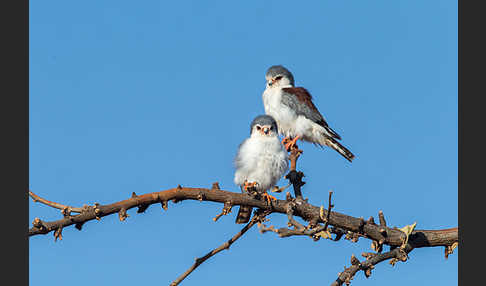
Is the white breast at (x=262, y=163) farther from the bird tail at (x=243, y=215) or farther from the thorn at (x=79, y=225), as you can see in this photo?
the thorn at (x=79, y=225)

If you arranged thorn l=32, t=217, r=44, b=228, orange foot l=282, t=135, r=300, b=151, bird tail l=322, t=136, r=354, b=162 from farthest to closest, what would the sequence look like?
1. bird tail l=322, t=136, r=354, b=162
2. orange foot l=282, t=135, r=300, b=151
3. thorn l=32, t=217, r=44, b=228

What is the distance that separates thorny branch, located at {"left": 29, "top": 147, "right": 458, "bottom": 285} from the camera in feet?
13.1

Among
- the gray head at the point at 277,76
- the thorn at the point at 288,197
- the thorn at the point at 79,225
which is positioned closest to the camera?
the thorn at the point at 79,225

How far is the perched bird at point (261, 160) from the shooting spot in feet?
19.5

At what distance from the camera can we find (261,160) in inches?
235

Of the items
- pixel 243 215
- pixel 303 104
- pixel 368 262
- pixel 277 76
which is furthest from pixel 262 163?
pixel 277 76

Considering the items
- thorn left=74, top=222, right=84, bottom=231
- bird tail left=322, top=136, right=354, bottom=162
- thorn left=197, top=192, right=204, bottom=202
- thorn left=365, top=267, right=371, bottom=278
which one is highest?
bird tail left=322, top=136, right=354, bottom=162

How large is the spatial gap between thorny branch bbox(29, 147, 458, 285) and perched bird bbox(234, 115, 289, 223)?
2.77 ft

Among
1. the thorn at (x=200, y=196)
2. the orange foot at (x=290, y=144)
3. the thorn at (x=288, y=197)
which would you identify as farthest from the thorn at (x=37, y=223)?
the orange foot at (x=290, y=144)

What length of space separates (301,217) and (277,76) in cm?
395

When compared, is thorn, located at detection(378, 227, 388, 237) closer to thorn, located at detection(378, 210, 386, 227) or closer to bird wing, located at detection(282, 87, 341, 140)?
thorn, located at detection(378, 210, 386, 227)

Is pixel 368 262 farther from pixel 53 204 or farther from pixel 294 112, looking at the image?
pixel 294 112

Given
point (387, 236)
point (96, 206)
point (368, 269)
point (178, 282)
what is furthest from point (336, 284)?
point (96, 206)

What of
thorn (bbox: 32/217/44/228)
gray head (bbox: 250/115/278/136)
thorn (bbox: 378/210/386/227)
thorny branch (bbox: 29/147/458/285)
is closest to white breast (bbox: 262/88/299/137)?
gray head (bbox: 250/115/278/136)
